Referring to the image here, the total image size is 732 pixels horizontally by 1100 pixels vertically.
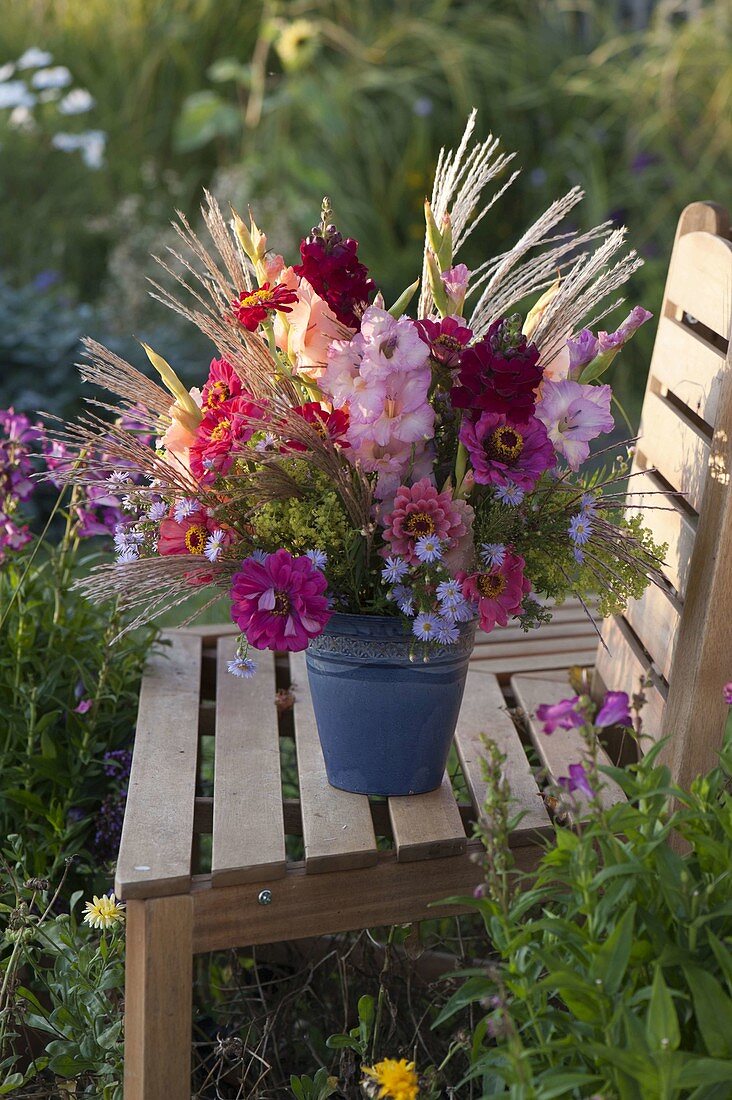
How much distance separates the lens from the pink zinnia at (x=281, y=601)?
1260 millimetres

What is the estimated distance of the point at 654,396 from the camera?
180 cm

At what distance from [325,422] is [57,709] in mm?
803

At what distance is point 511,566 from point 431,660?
0.51ft

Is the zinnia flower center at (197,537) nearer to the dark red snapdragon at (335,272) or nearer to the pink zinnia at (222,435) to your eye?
the pink zinnia at (222,435)

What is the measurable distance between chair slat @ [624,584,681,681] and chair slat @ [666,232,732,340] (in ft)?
1.16

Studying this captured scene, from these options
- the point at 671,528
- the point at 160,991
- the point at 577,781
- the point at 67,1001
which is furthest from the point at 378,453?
the point at 67,1001

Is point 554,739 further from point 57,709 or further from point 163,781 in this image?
point 57,709

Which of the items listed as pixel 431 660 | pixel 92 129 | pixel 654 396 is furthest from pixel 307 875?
pixel 92 129

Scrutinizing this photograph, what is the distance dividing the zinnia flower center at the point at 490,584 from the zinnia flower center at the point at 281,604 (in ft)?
0.66

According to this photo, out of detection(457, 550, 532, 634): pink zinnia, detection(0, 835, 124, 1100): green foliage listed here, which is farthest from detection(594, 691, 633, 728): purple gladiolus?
detection(0, 835, 124, 1100): green foliage

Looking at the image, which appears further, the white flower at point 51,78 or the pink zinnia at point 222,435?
the white flower at point 51,78

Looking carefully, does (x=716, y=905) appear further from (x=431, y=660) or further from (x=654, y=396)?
(x=654, y=396)

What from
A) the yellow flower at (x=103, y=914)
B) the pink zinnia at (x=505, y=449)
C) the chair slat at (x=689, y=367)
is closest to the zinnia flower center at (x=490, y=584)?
the pink zinnia at (x=505, y=449)

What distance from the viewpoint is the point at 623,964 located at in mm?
1023
